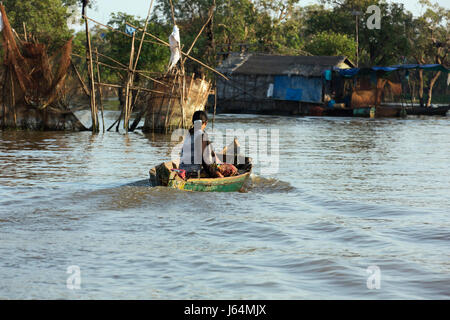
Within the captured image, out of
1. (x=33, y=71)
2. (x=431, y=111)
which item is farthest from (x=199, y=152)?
(x=431, y=111)

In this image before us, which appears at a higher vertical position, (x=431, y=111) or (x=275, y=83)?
(x=275, y=83)

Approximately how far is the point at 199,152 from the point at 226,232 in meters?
2.29

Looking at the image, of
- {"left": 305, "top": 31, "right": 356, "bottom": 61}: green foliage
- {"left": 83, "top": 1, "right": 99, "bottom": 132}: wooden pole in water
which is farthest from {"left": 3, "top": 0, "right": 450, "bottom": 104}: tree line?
{"left": 83, "top": 1, "right": 99, "bottom": 132}: wooden pole in water

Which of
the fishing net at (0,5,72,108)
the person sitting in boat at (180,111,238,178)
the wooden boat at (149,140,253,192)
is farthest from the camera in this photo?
the fishing net at (0,5,72,108)

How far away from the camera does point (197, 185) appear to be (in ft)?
28.9

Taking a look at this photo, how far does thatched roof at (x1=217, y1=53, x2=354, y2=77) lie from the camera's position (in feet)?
108

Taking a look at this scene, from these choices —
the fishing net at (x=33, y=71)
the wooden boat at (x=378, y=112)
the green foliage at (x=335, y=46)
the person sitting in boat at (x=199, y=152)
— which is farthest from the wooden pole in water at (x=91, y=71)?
the green foliage at (x=335, y=46)

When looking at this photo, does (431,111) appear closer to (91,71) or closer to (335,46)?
(335,46)

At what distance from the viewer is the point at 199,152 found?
880 cm

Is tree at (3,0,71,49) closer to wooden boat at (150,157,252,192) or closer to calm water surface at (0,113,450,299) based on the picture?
calm water surface at (0,113,450,299)

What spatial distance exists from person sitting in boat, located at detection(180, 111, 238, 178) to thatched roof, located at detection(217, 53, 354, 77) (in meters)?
24.1
